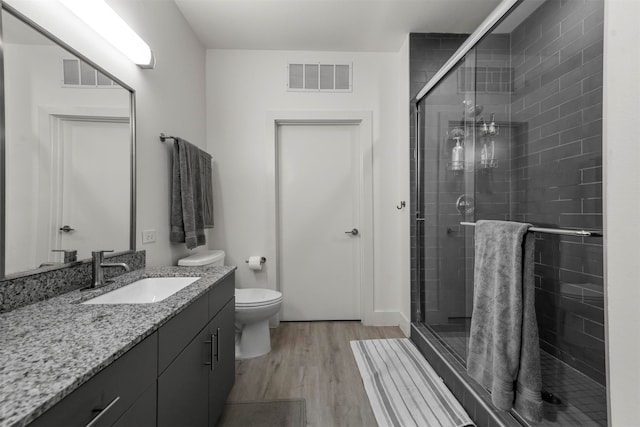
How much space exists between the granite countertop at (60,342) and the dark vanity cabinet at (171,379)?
0.10ft

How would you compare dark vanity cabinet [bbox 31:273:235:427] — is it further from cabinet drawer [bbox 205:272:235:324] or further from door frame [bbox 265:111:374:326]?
door frame [bbox 265:111:374:326]

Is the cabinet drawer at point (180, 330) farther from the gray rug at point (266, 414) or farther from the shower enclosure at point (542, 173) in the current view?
the shower enclosure at point (542, 173)

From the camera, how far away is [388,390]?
171 centimetres

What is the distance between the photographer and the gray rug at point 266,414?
147cm

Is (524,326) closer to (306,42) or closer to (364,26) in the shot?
(364,26)

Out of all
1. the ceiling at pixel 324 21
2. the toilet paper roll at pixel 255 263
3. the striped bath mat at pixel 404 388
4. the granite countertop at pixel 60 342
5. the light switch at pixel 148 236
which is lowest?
the striped bath mat at pixel 404 388

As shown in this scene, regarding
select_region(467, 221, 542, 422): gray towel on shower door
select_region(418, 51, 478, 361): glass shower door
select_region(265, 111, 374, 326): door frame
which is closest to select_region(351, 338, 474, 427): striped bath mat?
select_region(418, 51, 478, 361): glass shower door

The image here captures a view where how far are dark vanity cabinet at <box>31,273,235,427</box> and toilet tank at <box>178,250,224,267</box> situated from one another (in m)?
0.57

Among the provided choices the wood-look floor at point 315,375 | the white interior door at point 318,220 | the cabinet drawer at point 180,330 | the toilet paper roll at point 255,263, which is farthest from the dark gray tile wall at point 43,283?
the white interior door at point 318,220

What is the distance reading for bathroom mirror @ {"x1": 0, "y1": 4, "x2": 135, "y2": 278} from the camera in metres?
0.96

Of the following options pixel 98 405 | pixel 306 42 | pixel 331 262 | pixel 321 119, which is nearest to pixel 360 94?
pixel 321 119

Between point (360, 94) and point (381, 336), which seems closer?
point (381, 336)

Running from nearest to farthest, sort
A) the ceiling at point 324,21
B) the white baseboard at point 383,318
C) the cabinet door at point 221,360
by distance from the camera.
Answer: the cabinet door at point 221,360
the ceiling at point 324,21
the white baseboard at point 383,318

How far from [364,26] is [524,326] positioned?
2278 mm
